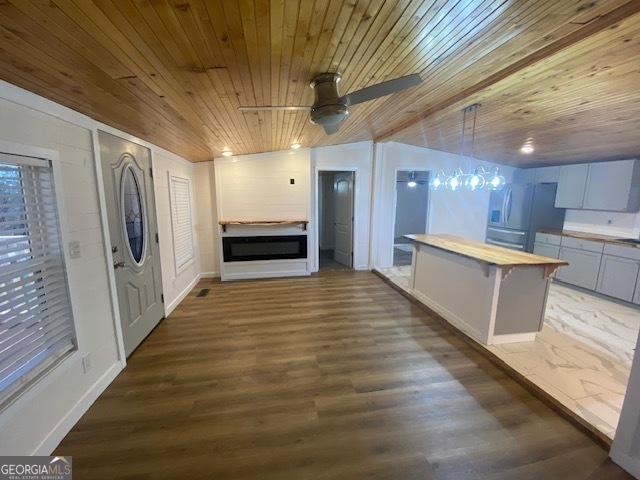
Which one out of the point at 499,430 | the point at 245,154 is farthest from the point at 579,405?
the point at 245,154

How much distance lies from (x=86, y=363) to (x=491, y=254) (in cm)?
372

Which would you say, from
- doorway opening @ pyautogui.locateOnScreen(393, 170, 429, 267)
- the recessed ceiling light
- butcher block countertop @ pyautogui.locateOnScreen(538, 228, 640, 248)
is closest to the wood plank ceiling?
the recessed ceiling light

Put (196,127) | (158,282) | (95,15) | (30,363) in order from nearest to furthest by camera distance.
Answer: (95,15) < (30,363) < (196,127) < (158,282)

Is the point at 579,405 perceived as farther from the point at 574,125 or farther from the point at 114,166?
the point at 114,166

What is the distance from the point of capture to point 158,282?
3.38 m

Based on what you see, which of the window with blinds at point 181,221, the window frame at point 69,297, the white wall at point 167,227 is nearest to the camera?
the window frame at point 69,297

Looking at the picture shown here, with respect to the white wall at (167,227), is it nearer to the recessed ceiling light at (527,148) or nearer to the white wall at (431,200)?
the white wall at (431,200)

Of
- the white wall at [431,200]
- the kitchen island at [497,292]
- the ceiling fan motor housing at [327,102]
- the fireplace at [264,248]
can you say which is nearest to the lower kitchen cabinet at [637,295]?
the kitchen island at [497,292]

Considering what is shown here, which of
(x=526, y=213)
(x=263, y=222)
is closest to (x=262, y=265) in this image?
(x=263, y=222)

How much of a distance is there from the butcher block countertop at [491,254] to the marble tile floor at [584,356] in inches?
33.8

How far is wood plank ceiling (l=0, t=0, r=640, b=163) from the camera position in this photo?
44.1 inches

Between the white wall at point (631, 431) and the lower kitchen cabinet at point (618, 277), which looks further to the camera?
the lower kitchen cabinet at point (618, 277)

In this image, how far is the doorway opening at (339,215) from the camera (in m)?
5.76

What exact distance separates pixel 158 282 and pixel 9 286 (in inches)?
76.8
